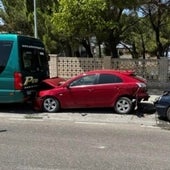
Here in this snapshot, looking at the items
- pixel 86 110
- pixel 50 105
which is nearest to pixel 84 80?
pixel 86 110

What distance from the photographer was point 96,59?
20391 mm

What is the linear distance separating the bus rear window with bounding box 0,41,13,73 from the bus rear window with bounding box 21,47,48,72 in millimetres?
418

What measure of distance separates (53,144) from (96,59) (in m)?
12.2

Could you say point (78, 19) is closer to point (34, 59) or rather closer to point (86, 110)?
point (34, 59)

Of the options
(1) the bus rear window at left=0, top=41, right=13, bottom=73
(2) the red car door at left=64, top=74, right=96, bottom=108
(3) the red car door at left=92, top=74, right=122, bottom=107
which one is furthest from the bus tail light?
(3) the red car door at left=92, top=74, right=122, bottom=107

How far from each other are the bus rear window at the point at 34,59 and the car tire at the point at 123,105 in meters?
2.91

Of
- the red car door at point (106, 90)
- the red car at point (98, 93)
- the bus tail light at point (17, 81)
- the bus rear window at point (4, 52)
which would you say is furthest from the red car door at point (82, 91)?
the bus rear window at point (4, 52)

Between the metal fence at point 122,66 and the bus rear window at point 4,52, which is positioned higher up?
the bus rear window at point 4,52

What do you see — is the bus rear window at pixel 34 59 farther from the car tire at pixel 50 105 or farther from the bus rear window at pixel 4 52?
the car tire at pixel 50 105

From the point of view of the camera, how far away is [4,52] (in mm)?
12633

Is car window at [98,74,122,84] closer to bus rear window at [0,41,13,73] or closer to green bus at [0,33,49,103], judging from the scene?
green bus at [0,33,49,103]

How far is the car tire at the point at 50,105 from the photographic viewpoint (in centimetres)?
1302

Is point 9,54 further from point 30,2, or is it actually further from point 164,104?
point 30,2

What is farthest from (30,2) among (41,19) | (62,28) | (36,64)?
(36,64)
